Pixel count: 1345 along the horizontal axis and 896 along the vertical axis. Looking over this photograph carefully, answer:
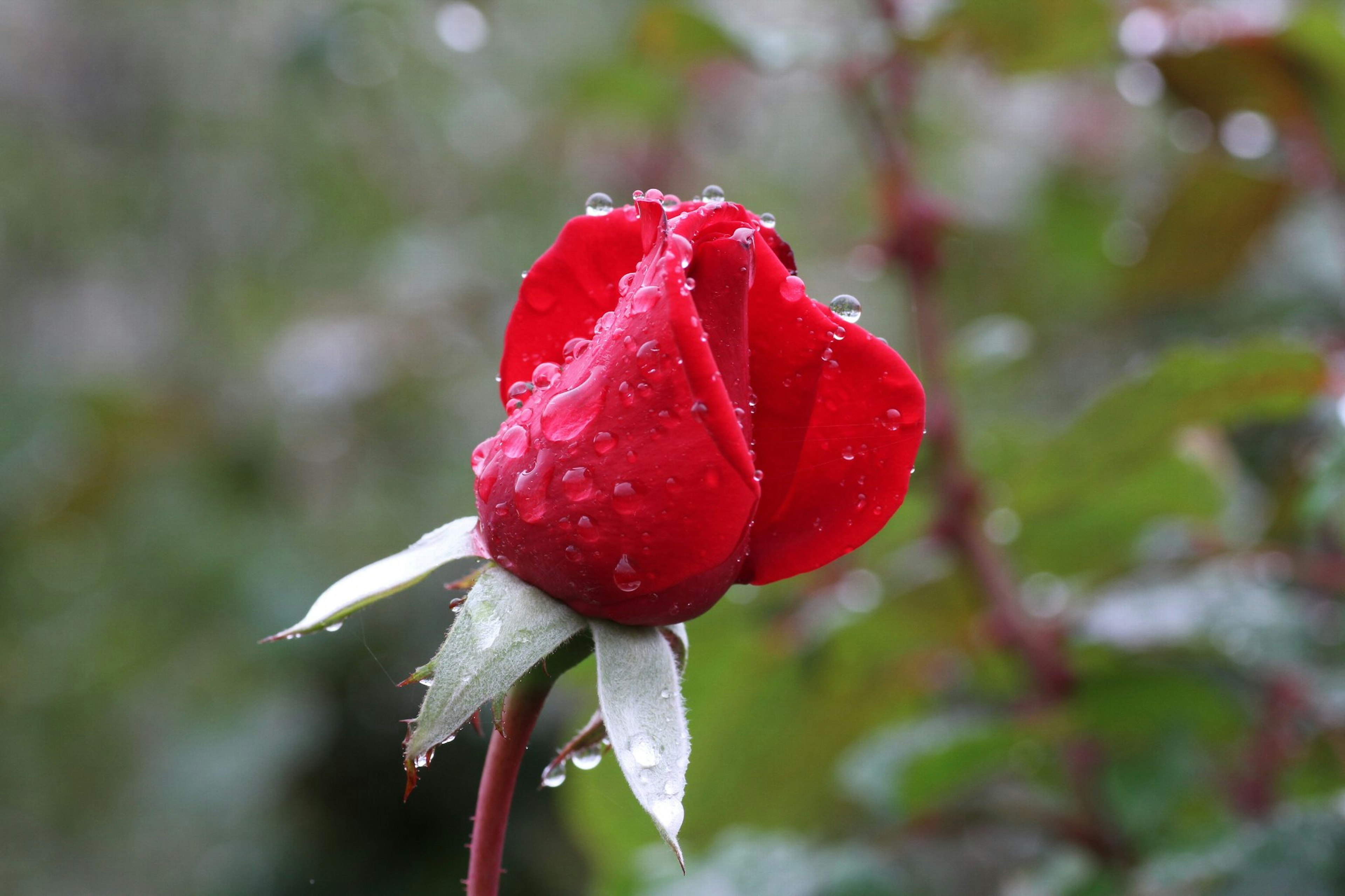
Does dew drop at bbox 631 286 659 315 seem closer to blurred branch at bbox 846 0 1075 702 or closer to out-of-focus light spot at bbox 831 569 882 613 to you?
blurred branch at bbox 846 0 1075 702

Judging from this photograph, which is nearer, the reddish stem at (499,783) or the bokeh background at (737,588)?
the reddish stem at (499,783)

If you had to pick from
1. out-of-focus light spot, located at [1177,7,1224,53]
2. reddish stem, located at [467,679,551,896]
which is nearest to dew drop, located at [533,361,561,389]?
reddish stem, located at [467,679,551,896]

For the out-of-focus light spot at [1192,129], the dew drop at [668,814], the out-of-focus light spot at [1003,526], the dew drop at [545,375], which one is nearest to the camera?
the dew drop at [668,814]

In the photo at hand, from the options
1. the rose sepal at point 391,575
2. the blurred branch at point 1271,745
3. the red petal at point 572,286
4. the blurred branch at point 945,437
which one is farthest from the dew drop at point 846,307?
the blurred branch at point 1271,745

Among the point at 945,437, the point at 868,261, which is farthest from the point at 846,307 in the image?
the point at 868,261

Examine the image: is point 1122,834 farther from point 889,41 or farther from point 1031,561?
point 889,41

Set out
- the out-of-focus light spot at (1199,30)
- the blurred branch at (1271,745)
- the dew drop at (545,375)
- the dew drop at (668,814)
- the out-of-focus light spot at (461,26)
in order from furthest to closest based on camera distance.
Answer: the out-of-focus light spot at (461,26) → the out-of-focus light spot at (1199,30) → the blurred branch at (1271,745) → the dew drop at (545,375) → the dew drop at (668,814)

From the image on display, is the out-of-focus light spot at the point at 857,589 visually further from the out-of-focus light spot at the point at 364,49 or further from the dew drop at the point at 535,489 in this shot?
the out-of-focus light spot at the point at 364,49
